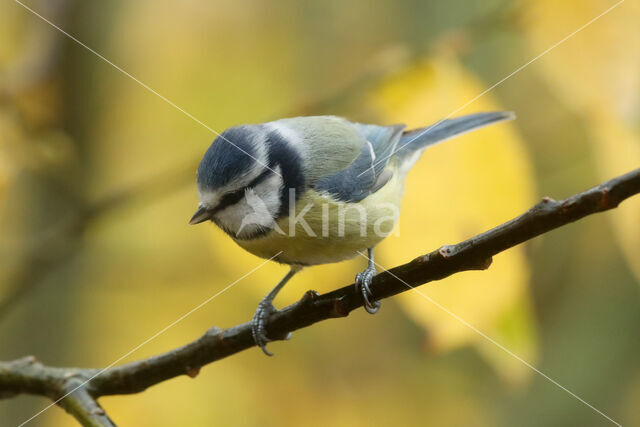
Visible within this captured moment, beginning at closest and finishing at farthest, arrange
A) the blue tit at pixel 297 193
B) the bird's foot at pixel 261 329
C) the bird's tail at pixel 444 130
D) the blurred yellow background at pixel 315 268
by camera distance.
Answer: the bird's foot at pixel 261 329
the blue tit at pixel 297 193
the blurred yellow background at pixel 315 268
the bird's tail at pixel 444 130

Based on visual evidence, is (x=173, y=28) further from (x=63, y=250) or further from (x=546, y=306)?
(x=546, y=306)

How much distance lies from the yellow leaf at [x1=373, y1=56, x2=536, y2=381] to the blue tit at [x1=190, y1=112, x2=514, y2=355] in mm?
87

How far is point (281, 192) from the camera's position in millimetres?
1186

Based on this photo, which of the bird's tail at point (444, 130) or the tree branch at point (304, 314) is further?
the bird's tail at point (444, 130)

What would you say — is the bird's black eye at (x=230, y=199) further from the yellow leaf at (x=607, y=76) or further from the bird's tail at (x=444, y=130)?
the yellow leaf at (x=607, y=76)

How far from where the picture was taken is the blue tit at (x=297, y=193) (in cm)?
110

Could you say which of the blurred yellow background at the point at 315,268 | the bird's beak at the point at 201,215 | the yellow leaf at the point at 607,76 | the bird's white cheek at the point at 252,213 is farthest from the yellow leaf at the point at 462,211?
the bird's beak at the point at 201,215

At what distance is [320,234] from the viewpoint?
1164 mm

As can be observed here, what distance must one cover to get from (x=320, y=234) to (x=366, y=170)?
9.9 inches

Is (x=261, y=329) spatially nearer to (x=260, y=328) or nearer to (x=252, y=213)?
(x=260, y=328)

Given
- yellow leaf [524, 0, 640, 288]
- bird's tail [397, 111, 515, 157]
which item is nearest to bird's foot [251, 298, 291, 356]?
bird's tail [397, 111, 515, 157]

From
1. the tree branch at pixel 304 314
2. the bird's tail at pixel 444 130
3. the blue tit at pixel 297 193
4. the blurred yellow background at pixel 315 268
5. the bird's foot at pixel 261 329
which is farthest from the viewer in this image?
the bird's tail at pixel 444 130

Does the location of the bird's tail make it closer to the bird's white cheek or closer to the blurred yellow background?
the blurred yellow background

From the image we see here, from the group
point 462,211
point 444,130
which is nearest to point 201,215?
point 462,211
